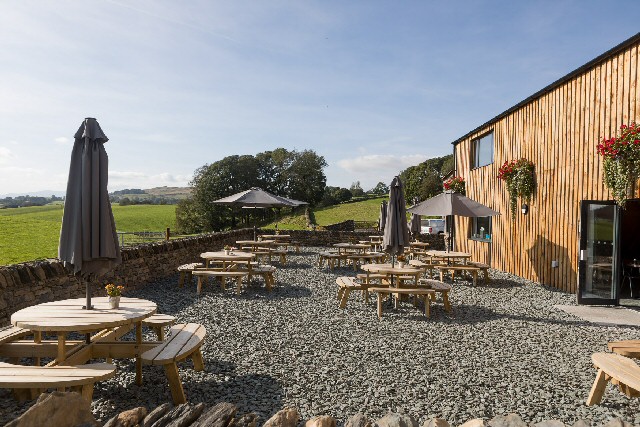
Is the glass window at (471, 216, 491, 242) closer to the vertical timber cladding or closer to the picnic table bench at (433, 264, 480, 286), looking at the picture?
the vertical timber cladding

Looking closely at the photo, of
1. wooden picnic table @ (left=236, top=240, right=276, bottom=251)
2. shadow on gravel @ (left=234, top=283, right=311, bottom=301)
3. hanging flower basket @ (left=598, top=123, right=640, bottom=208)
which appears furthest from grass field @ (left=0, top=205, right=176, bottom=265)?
hanging flower basket @ (left=598, top=123, right=640, bottom=208)

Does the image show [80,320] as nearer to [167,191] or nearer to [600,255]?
[600,255]

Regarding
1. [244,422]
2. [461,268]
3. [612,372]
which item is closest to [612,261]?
[461,268]

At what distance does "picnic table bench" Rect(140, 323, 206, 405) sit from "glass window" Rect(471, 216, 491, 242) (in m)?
11.5

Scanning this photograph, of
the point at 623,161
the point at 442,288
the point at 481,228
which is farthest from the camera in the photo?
the point at 481,228

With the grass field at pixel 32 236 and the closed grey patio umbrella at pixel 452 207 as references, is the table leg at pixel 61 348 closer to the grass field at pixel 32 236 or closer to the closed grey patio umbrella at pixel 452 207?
the closed grey patio umbrella at pixel 452 207

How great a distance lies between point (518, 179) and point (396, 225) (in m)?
5.03

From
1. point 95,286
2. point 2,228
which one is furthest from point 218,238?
point 2,228

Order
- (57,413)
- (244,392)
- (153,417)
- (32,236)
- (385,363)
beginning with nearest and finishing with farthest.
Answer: (57,413)
(153,417)
(244,392)
(385,363)
(32,236)

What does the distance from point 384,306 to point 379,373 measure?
3.57 metres

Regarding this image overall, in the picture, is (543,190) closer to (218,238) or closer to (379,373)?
(379,373)

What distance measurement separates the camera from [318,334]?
19.7ft

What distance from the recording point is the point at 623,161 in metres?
7.36

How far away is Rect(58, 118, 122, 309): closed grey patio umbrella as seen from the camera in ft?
13.8
